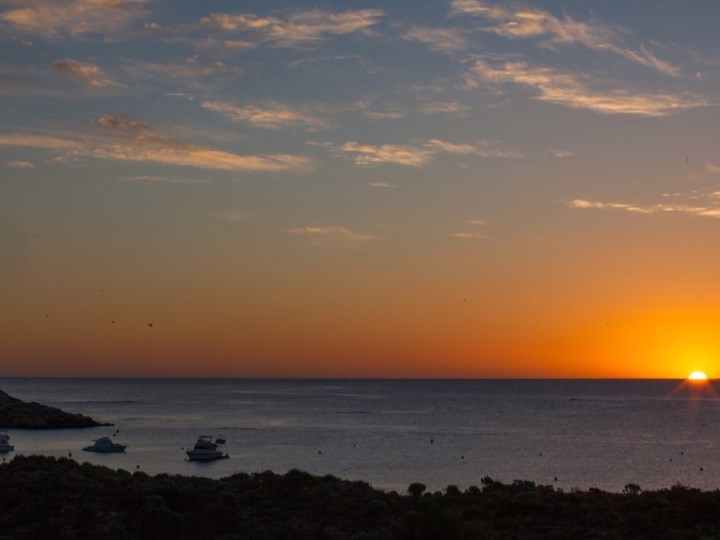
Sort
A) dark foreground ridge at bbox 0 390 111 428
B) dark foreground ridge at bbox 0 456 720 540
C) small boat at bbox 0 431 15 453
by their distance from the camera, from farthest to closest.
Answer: dark foreground ridge at bbox 0 390 111 428 → small boat at bbox 0 431 15 453 → dark foreground ridge at bbox 0 456 720 540

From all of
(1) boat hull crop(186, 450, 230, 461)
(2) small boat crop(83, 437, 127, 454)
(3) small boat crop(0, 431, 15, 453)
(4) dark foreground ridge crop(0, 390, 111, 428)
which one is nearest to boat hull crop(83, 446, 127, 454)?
(2) small boat crop(83, 437, 127, 454)

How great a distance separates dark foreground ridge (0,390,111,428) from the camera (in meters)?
121

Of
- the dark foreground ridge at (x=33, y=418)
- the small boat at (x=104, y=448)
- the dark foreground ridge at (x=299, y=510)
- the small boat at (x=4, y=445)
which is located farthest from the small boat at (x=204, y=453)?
the dark foreground ridge at (x=299, y=510)

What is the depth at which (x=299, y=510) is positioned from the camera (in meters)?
31.7

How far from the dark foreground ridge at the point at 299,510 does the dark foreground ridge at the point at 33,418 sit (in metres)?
91.1

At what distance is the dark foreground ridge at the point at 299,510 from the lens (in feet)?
91.6

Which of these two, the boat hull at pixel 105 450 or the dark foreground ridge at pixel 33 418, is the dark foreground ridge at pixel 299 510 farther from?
the dark foreground ridge at pixel 33 418

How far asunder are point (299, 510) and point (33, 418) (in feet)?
333

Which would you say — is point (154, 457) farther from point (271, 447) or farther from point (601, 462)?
point (601, 462)

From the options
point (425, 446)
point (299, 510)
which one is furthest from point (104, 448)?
point (299, 510)

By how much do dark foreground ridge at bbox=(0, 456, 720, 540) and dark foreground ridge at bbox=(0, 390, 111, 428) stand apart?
91.1 m

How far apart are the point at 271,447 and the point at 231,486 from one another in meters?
67.7

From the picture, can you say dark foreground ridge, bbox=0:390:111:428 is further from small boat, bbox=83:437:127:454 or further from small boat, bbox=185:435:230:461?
small boat, bbox=185:435:230:461

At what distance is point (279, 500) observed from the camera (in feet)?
109
